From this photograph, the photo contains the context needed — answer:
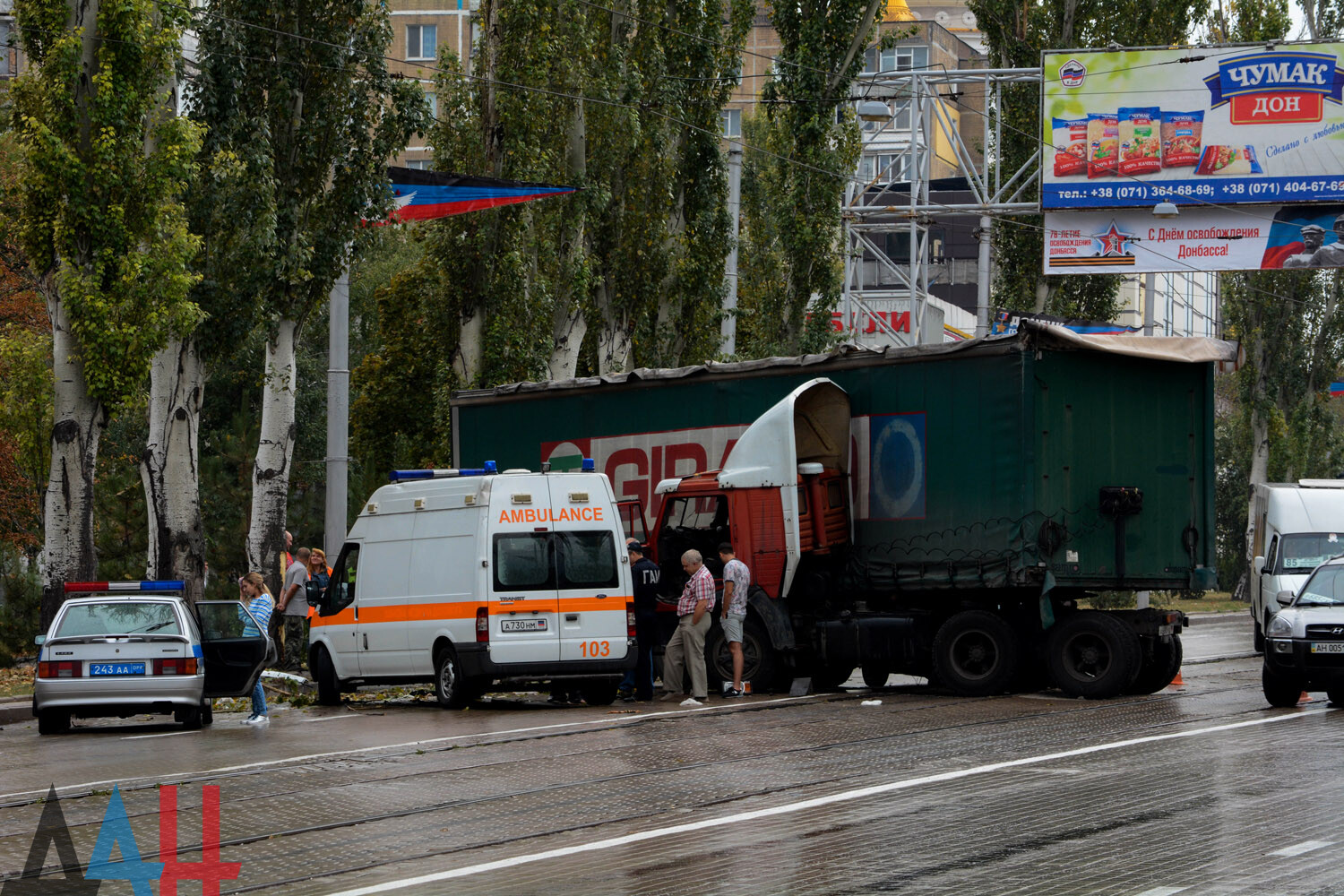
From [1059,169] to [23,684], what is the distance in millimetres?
22443

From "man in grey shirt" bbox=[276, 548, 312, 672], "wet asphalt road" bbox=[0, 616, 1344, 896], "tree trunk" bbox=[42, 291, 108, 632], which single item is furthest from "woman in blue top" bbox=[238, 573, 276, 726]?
"tree trunk" bbox=[42, 291, 108, 632]

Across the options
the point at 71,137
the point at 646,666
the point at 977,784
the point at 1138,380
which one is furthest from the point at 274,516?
the point at 977,784

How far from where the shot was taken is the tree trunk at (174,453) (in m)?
24.1

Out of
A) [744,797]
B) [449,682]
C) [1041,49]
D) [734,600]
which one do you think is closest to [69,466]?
[449,682]

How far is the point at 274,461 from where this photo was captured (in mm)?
25594

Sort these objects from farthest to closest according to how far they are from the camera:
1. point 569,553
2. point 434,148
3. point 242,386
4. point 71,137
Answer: point 242,386, point 434,148, point 71,137, point 569,553

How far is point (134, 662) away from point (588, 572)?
14.9 feet

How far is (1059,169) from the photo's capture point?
35.3m

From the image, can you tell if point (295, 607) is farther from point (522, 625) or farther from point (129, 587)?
point (522, 625)

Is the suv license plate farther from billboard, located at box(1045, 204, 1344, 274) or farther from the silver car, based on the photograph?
billboard, located at box(1045, 204, 1344, 274)

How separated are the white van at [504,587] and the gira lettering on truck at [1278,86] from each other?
2119 cm

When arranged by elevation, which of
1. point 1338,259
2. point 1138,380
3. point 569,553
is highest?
point 1338,259

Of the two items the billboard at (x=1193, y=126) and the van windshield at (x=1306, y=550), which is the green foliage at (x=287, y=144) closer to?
the van windshield at (x=1306, y=550)

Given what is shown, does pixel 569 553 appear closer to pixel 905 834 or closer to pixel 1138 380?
pixel 1138 380
